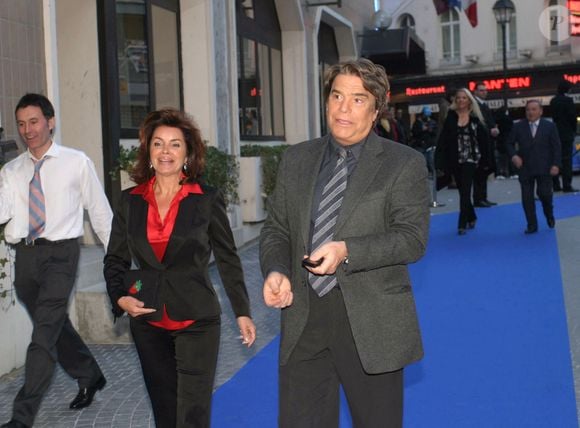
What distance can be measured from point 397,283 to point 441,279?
6630mm

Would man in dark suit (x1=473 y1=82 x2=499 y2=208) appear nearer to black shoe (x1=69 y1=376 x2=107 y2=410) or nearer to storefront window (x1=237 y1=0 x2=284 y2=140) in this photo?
storefront window (x1=237 y1=0 x2=284 y2=140)

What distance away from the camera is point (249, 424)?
5.31 m

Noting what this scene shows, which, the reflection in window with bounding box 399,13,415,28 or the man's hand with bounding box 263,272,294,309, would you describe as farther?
the reflection in window with bounding box 399,13,415,28

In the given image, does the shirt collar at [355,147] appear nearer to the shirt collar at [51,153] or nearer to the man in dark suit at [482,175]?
the shirt collar at [51,153]

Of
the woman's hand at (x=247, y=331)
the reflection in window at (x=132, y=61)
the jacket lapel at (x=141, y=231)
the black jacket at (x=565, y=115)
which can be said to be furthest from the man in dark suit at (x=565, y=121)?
the jacket lapel at (x=141, y=231)

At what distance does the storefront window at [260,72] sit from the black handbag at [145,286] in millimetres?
11627

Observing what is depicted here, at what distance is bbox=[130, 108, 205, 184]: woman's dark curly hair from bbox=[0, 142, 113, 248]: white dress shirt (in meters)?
1.43

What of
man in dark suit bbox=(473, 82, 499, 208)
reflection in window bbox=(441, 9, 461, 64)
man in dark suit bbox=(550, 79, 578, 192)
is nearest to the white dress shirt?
man in dark suit bbox=(473, 82, 499, 208)

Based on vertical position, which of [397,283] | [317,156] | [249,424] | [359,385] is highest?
[317,156]

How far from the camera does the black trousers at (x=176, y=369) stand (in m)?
3.97

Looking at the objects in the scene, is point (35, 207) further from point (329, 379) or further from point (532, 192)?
point (532, 192)

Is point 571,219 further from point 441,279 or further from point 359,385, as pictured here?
point 359,385

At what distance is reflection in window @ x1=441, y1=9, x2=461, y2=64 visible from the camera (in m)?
43.1

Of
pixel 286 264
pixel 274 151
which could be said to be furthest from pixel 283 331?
pixel 274 151
